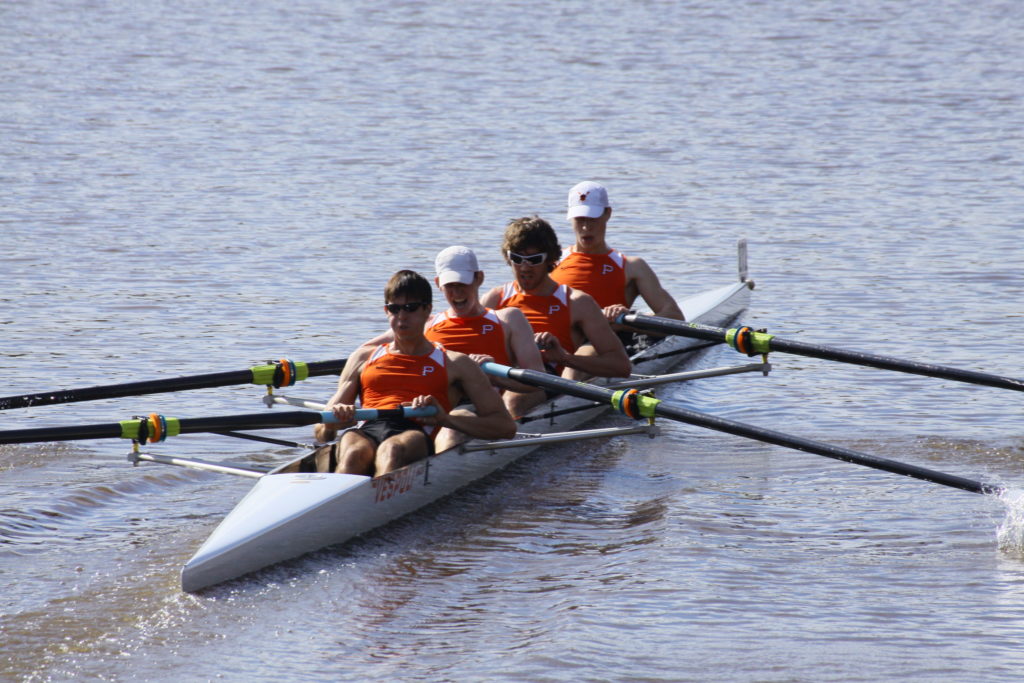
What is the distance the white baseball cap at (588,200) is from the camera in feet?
37.2

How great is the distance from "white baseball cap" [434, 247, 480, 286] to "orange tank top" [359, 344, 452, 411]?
535 millimetres

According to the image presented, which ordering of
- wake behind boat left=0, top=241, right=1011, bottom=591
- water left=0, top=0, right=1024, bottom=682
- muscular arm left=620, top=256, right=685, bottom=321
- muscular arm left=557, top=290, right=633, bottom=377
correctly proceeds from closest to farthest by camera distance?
1. water left=0, top=0, right=1024, bottom=682
2. wake behind boat left=0, top=241, right=1011, bottom=591
3. muscular arm left=557, top=290, right=633, bottom=377
4. muscular arm left=620, top=256, right=685, bottom=321

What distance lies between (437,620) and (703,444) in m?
4.04

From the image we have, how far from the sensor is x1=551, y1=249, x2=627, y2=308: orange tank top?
11.5 m

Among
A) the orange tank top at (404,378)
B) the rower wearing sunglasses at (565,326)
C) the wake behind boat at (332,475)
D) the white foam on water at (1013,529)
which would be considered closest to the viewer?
the wake behind boat at (332,475)

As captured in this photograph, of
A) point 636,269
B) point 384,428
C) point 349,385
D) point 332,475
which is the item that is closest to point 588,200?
point 636,269

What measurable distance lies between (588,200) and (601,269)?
57 cm

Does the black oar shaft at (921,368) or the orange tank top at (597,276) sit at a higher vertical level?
the orange tank top at (597,276)

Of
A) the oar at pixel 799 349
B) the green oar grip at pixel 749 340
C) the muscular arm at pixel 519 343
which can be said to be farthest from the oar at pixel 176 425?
the green oar grip at pixel 749 340

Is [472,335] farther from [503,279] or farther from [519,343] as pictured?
[503,279]

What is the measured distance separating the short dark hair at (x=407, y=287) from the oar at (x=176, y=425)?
0.65 metres

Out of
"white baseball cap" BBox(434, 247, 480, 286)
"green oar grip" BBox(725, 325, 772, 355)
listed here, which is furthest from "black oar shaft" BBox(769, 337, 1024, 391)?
"white baseball cap" BBox(434, 247, 480, 286)

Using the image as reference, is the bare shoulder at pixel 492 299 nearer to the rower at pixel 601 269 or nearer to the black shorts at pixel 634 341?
the rower at pixel 601 269

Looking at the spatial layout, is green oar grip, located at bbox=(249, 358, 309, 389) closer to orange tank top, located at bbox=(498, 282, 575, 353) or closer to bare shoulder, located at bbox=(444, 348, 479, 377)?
bare shoulder, located at bbox=(444, 348, 479, 377)
